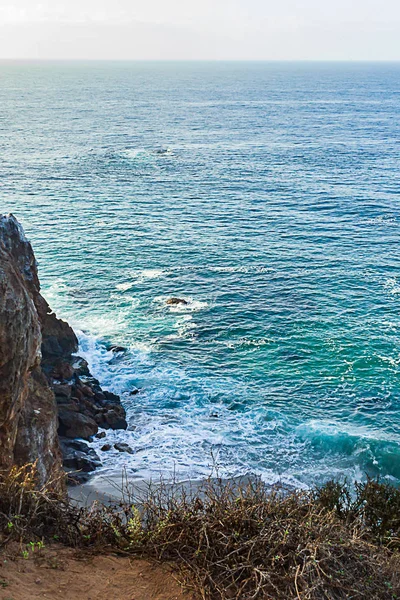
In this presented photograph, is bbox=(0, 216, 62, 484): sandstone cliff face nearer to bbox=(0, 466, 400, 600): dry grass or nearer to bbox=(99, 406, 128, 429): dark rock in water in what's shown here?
bbox=(0, 466, 400, 600): dry grass

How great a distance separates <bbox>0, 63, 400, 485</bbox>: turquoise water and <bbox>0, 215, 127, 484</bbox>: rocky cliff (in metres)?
1.95

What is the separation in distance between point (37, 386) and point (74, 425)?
21.6 feet

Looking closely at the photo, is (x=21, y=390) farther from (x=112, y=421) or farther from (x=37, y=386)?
(x=112, y=421)

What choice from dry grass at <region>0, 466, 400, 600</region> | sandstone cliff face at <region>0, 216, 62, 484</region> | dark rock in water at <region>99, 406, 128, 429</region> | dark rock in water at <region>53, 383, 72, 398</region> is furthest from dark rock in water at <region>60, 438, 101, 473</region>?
dry grass at <region>0, 466, 400, 600</region>

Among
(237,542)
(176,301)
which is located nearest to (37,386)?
(237,542)

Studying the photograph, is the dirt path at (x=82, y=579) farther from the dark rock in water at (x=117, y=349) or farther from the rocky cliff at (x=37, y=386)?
the dark rock in water at (x=117, y=349)

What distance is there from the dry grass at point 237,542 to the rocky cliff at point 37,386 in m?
2.19

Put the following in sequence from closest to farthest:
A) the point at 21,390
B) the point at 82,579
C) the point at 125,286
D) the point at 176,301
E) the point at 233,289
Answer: the point at 82,579, the point at 21,390, the point at 176,301, the point at 233,289, the point at 125,286

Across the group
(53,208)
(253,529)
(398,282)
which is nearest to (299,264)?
(398,282)

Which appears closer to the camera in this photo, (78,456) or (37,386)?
(37,386)

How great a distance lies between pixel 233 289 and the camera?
171 ft

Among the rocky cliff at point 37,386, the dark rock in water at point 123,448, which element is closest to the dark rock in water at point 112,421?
the rocky cliff at point 37,386

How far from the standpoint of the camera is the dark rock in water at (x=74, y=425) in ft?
111

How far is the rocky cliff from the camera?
2195 centimetres
